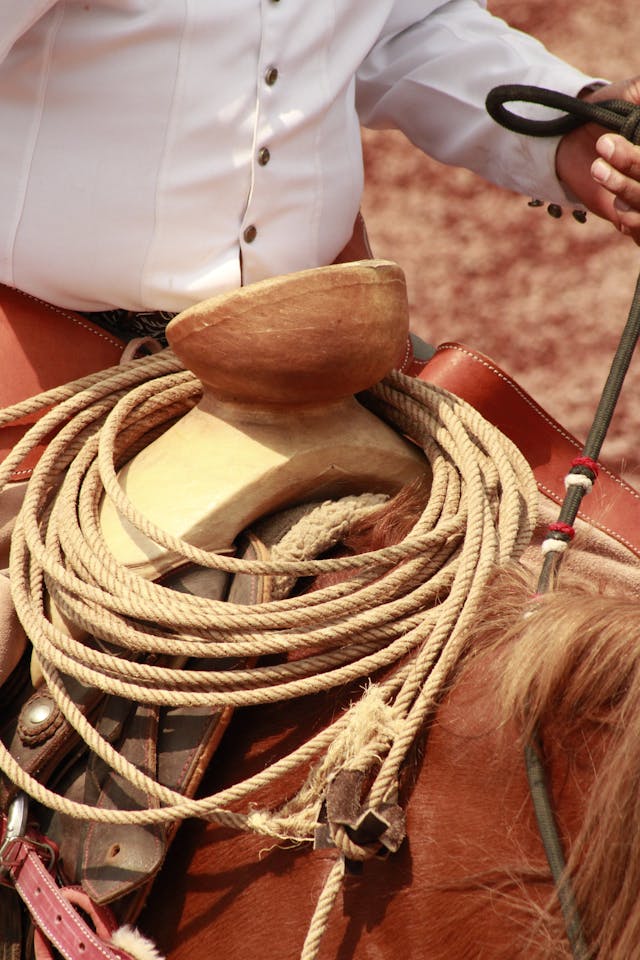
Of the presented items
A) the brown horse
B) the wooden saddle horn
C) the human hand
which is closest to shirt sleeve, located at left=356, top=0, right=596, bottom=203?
the human hand

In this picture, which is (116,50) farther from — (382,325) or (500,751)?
(500,751)

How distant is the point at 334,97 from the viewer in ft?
3.73

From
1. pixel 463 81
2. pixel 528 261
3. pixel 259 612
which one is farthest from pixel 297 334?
pixel 528 261

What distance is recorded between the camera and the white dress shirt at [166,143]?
3.33 feet

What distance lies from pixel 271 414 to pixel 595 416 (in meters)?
0.30

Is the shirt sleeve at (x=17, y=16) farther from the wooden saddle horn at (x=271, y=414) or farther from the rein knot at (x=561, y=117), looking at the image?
the rein knot at (x=561, y=117)

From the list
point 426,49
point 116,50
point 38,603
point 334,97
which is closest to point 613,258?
point 426,49

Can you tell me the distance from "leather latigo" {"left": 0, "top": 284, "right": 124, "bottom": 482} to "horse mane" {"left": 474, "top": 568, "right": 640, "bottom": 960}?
0.59 metres

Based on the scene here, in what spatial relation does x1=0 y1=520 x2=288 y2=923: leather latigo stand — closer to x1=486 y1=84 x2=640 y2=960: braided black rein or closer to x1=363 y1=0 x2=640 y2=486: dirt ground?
x1=486 y1=84 x2=640 y2=960: braided black rein

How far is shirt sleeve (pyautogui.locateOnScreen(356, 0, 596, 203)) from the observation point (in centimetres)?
134

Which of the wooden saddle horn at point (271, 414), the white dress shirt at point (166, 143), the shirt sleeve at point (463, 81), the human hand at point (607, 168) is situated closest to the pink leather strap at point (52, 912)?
the wooden saddle horn at point (271, 414)

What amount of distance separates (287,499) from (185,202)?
0.33 meters

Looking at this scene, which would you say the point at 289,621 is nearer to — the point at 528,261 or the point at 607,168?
the point at 607,168

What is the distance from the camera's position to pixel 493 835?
0.76 meters
